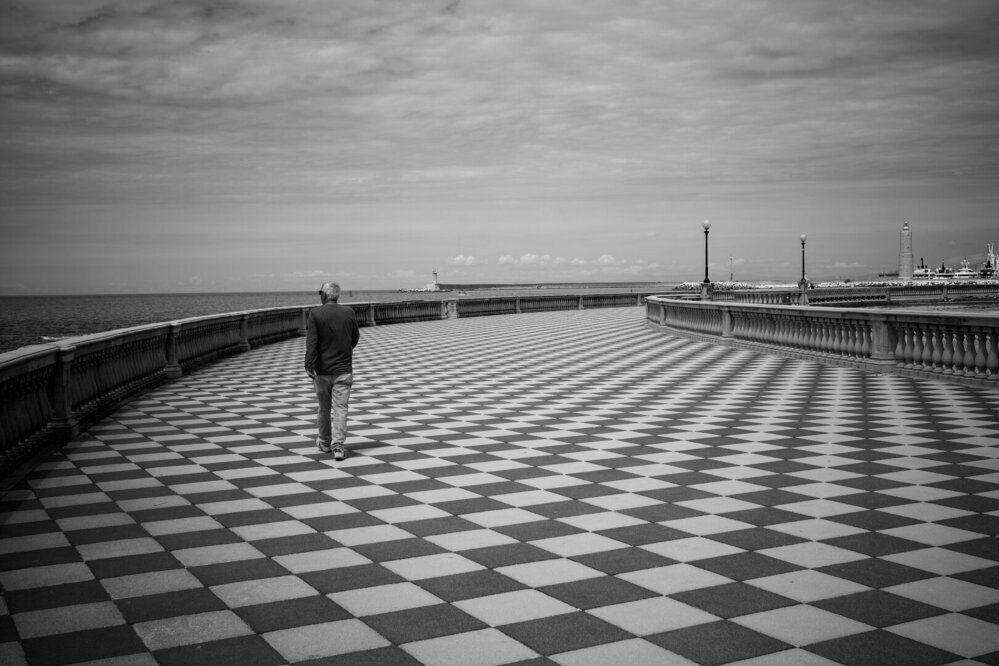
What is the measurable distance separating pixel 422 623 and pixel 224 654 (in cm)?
103

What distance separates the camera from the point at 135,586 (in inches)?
218

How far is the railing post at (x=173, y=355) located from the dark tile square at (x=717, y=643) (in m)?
15.1

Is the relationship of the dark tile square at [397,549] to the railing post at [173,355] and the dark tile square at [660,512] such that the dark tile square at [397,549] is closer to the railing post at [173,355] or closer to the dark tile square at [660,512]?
the dark tile square at [660,512]

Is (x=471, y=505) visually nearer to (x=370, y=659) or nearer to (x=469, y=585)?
(x=469, y=585)

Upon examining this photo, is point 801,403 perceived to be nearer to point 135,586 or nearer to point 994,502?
point 994,502

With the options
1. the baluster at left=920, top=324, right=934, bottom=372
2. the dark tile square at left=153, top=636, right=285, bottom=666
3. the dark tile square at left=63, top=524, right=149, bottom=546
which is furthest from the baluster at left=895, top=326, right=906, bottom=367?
the dark tile square at left=153, top=636, right=285, bottom=666

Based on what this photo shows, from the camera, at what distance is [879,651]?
440 cm

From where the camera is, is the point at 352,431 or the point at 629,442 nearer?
the point at 629,442

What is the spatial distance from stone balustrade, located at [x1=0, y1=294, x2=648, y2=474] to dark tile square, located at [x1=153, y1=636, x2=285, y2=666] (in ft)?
17.1

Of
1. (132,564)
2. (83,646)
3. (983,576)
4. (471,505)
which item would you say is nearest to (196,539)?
(132,564)

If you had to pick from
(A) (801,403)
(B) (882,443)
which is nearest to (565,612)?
(B) (882,443)

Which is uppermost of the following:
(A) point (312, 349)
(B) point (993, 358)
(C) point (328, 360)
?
(A) point (312, 349)

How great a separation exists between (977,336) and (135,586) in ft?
45.2

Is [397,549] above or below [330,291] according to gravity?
below
